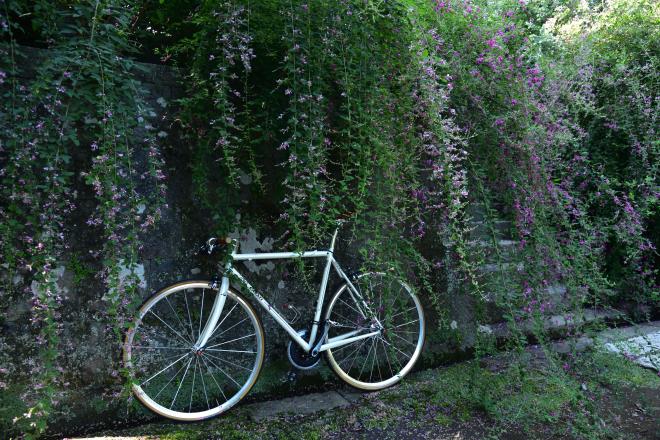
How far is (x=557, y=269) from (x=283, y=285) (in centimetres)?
185

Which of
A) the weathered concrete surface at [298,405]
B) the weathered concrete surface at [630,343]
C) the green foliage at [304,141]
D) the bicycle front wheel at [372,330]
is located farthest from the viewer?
the weathered concrete surface at [630,343]

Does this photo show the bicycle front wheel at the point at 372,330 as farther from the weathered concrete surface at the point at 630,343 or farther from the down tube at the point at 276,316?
the weathered concrete surface at the point at 630,343

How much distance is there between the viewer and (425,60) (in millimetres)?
2645

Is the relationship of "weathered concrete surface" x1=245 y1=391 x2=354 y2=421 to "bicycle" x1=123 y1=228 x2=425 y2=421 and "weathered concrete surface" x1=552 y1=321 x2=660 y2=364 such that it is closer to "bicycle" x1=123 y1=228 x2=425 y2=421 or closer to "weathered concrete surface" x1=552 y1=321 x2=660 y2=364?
"bicycle" x1=123 y1=228 x2=425 y2=421

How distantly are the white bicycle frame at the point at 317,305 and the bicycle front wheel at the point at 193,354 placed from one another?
74 millimetres

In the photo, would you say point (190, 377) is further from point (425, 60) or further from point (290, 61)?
point (425, 60)

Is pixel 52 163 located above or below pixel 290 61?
below

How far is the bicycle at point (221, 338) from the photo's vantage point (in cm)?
253

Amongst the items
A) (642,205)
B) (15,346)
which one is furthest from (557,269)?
(15,346)

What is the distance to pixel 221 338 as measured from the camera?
9.03 ft

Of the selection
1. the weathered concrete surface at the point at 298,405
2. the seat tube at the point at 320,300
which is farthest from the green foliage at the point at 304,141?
the weathered concrete surface at the point at 298,405

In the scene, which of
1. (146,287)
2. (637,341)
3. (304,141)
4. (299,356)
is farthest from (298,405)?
(637,341)

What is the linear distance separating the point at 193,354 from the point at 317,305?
78cm

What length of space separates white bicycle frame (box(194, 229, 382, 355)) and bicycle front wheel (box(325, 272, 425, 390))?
0.08 feet
